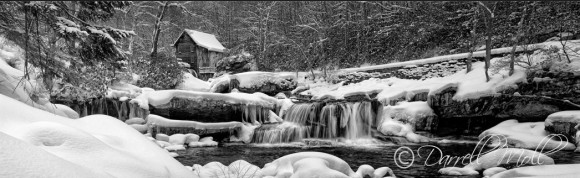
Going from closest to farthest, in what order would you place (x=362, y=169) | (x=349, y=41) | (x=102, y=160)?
1. (x=102, y=160)
2. (x=362, y=169)
3. (x=349, y=41)

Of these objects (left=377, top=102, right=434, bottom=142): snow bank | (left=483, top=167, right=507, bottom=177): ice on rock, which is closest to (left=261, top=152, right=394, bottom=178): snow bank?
(left=483, top=167, right=507, bottom=177): ice on rock

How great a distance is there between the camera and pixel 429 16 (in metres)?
19.7

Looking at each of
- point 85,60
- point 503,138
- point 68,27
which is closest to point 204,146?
point 85,60

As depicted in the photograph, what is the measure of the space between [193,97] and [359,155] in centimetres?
680

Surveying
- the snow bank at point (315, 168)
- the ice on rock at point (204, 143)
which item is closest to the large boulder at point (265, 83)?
the ice on rock at point (204, 143)

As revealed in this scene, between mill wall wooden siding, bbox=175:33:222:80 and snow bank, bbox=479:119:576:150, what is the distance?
2323 centimetres

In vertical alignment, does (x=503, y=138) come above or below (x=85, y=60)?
below

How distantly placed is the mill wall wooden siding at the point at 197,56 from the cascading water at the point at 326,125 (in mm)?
17573

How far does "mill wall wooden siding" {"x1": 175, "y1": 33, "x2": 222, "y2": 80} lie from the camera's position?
29.3 meters

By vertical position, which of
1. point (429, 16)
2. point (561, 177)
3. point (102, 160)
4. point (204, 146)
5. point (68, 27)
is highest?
point (429, 16)

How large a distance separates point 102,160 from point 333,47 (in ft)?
72.6

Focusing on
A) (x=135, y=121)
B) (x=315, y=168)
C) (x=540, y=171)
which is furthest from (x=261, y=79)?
(x=540, y=171)

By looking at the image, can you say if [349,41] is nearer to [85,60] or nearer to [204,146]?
[204,146]

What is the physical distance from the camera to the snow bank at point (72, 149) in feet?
5.57
